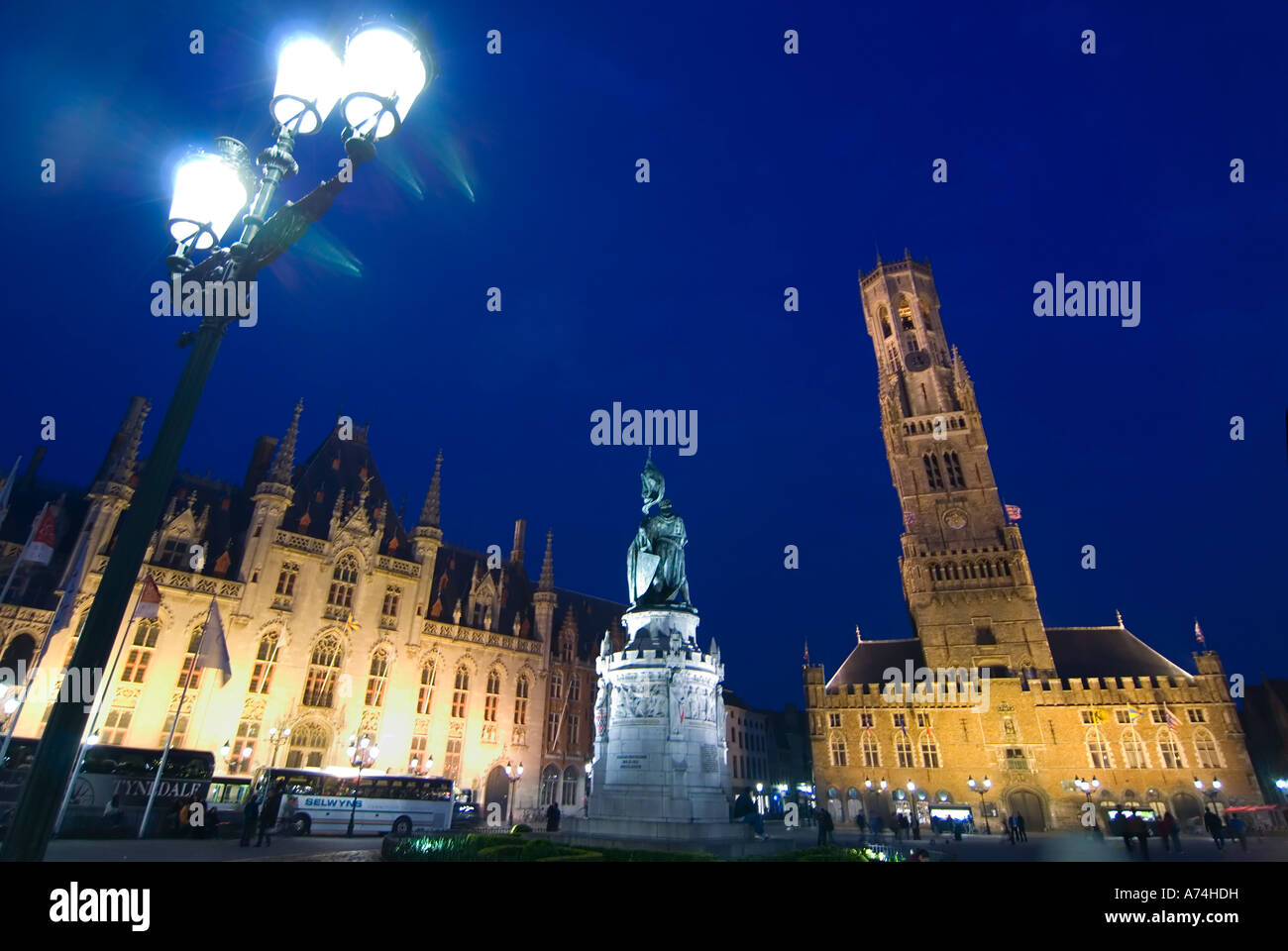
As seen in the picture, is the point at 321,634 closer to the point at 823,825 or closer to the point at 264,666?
the point at 264,666

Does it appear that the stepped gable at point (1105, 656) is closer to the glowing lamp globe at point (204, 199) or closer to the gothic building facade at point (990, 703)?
the gothic building facade at point (990, 703)

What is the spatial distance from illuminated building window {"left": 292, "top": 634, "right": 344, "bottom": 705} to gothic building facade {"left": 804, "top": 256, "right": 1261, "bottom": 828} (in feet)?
110

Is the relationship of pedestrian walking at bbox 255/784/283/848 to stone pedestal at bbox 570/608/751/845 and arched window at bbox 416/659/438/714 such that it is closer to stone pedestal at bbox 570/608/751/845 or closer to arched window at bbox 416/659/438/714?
stone pedestal at bbox 570/608/751/845

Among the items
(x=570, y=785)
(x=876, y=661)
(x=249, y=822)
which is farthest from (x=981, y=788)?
(x=249, y=822)

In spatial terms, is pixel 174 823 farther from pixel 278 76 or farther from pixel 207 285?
pixel 278 76

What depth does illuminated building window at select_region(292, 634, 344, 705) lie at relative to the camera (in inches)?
1417

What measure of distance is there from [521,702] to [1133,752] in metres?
41.4

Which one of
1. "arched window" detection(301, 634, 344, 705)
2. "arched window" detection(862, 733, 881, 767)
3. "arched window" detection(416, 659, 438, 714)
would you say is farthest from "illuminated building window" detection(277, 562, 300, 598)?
"arched window" detection(862, 733, 881, 767)

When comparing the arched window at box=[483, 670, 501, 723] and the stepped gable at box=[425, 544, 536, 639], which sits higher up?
the stepped gable at box=[425, 544, 536, 639]

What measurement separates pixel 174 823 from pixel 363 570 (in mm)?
18570

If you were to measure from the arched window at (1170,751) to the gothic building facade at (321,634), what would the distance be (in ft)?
128

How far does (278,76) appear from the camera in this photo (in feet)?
19.7

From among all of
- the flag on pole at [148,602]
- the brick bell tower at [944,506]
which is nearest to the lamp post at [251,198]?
the flag on pole at [148,602]
